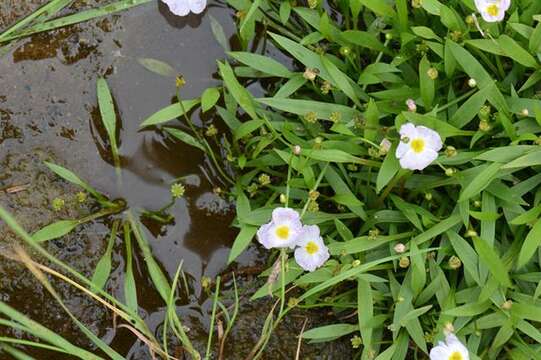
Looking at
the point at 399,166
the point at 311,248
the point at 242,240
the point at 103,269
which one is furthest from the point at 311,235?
the point at 103,269

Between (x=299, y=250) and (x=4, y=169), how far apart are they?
117cm

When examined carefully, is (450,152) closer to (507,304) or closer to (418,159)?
(418,159)

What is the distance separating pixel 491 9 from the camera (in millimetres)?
2229

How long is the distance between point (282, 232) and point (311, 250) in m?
0.15

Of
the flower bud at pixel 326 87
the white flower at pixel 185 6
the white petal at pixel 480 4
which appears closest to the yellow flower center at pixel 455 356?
the flower bud at pixel 326 87

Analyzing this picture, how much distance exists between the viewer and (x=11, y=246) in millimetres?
2549

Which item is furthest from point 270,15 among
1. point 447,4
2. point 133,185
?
point 133,185

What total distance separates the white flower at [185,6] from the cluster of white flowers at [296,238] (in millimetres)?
817

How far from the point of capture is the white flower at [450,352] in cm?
217

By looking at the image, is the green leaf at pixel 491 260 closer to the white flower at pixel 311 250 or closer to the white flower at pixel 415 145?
the white flower at pixel 415 145

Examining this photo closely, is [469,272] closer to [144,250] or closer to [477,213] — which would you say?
[477,213]

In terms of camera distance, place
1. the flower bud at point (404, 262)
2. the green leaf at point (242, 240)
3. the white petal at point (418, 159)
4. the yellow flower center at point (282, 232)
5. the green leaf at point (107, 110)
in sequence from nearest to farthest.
Result: the white petal at point (418, 159) < the yellow flower center at point (282, 232) < the flower bud at point (404, 262) < the green leaf at point (242, 240) < the green leaf at point (107, 110)

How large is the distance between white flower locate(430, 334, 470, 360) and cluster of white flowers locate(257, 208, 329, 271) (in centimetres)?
46

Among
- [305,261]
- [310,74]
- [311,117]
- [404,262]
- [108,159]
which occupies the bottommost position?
[305,261]
